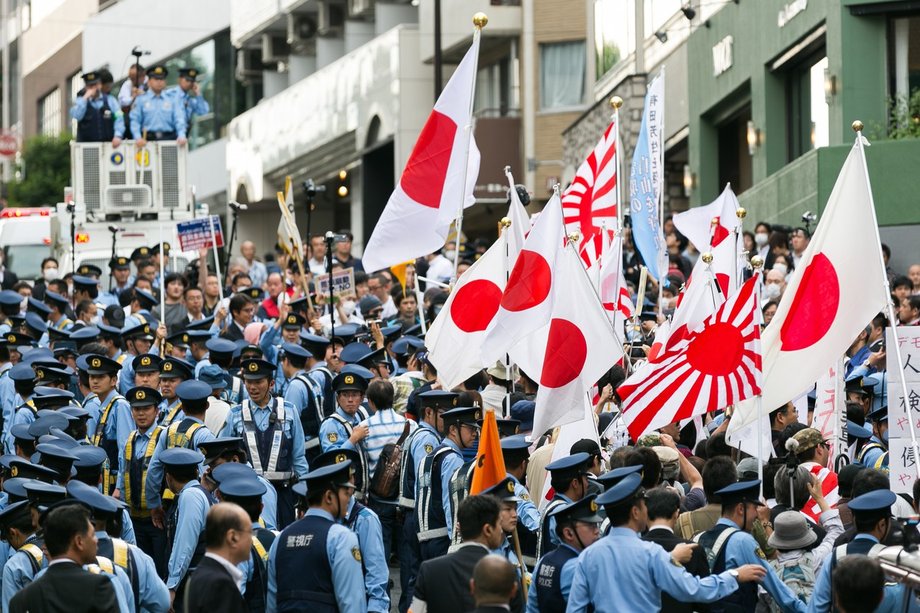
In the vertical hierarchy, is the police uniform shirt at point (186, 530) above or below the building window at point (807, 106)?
below

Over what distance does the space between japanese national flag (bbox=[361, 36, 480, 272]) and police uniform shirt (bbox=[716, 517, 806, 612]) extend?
578cm

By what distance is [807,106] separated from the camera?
30891 millimetres

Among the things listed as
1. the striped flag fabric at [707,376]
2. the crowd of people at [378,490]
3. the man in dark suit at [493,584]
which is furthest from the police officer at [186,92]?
the man in dark suit at [493,584]

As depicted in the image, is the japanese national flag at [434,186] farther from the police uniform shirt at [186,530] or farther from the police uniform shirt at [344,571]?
the police uniform shirt at [344,571]

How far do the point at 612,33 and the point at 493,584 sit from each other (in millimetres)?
31491

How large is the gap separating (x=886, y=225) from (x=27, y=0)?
6186 cm

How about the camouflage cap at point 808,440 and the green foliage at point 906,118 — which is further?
the green foliage at point 906,118

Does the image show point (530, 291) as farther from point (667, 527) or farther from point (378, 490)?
point (667, 527)

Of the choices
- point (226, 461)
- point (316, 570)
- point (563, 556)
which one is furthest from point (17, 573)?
point (563, 556)

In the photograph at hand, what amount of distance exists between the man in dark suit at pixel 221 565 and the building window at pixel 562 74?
111 ft

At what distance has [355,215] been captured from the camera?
161 feet

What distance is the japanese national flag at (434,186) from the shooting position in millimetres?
16516

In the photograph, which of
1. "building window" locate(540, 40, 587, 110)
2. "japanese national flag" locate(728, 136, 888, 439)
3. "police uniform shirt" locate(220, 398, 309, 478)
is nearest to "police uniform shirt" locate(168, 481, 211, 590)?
"police uniform shirt" locate(220, 398, 309, 478)

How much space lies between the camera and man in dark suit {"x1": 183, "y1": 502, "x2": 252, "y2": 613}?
9555 mm
